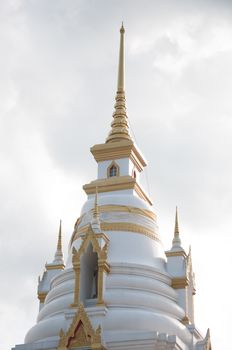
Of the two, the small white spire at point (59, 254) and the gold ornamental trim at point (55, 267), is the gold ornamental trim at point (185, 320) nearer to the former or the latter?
the gold ornamental trim at point (55, 267)

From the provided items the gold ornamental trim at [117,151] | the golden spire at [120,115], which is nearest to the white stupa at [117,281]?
the gold ornamental trim at [117,151]

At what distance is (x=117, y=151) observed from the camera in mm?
39438

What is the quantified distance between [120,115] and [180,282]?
9.40 metres

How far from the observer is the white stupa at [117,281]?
104 feet

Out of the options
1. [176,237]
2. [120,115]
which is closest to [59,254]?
[176,237]

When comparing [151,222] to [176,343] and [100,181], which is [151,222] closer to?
[100,181]

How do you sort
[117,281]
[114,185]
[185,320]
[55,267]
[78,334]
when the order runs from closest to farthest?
[78,334] → [117,281] → [185,320] → [55,267] → [114,185]

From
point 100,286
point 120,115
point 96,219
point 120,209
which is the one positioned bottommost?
point 100,286

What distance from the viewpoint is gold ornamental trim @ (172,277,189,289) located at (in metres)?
35.3

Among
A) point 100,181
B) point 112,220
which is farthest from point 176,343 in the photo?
point 100,181

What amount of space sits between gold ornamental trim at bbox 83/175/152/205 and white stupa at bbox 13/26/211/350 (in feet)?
0.13

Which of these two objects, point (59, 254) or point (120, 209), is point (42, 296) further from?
point (120, 209)

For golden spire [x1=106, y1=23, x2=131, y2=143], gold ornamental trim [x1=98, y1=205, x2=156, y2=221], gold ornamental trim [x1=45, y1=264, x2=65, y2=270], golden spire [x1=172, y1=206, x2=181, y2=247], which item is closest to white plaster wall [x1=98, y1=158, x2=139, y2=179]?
golden spire [x1=106, y1=23, x2=131, y2=143]

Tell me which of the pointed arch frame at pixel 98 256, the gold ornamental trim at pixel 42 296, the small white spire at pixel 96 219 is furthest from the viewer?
the gold ornamental trim at pixel 42 296
